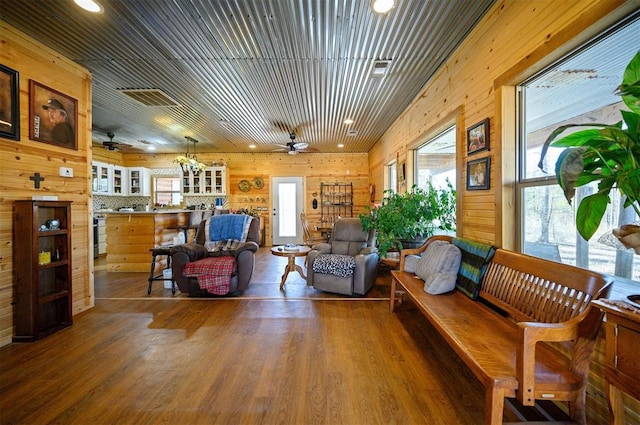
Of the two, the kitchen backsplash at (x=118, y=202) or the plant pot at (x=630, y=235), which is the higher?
the kitchen backsplash at (x=118, y=202)

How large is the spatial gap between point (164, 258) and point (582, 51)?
595cm

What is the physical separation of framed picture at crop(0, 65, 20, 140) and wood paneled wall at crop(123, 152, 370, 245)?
216 inches

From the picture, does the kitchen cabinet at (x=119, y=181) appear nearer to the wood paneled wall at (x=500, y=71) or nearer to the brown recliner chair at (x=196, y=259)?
the brown recliner chair at (x=196, y=259)

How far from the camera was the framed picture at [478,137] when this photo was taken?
2.35m

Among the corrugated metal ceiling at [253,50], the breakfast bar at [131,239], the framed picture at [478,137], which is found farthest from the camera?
the breakfast bar at [131,239]

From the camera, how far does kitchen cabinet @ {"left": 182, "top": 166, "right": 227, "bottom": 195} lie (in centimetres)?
754

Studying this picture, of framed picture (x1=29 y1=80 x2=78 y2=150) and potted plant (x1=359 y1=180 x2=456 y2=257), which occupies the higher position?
framed picture (x1=29 y1=80 x2=78 y2=150)

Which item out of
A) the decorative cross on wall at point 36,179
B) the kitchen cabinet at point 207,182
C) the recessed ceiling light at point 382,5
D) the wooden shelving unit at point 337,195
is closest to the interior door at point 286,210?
the wooden shelving unit at point 337,195

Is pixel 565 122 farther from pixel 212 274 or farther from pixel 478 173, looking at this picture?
pixel 212 274

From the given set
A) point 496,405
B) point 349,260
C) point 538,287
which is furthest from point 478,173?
point 496,405

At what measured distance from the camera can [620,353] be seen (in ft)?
3.25

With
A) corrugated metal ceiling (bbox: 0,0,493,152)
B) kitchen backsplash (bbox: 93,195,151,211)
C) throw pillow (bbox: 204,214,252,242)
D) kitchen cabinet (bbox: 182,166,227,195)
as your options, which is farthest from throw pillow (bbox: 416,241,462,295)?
kitchen backsplash (bbox: 93,195,151,211)

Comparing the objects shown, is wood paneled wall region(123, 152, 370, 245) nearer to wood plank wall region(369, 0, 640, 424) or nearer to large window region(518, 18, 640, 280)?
wood plank wall region(369, 0, 640, 424)

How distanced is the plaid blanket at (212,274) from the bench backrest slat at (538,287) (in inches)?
110
